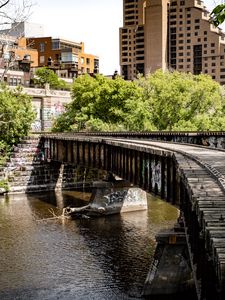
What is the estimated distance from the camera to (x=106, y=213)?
38.9m

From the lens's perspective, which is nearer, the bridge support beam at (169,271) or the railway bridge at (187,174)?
the railway bridge at (187,174)

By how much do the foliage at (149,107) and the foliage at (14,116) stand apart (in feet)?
33.2

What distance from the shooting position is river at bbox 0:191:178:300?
22.0m

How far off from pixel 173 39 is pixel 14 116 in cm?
13476

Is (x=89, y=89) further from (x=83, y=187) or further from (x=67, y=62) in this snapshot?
(x=67, y=62)

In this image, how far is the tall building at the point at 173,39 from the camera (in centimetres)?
17225

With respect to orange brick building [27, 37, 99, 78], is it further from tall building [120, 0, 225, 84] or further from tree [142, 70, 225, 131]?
tree [142, 70, 225, 131]

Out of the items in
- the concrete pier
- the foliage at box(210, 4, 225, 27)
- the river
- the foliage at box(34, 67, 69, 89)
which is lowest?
the river

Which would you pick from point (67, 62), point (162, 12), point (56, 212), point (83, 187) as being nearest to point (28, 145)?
point (83, 187)

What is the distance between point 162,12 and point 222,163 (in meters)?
159

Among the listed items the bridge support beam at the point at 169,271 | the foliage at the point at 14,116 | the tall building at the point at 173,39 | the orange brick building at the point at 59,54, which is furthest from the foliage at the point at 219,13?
the tall building at the point at 173,39

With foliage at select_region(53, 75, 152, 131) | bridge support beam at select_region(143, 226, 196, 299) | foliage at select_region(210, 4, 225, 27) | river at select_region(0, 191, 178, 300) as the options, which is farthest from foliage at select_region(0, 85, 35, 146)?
foliage at select_region(210, 4, 225, 27)

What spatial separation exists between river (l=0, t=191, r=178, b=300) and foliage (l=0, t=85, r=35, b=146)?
1189 centimetres

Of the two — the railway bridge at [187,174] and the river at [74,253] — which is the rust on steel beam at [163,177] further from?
the river at [74,253]
